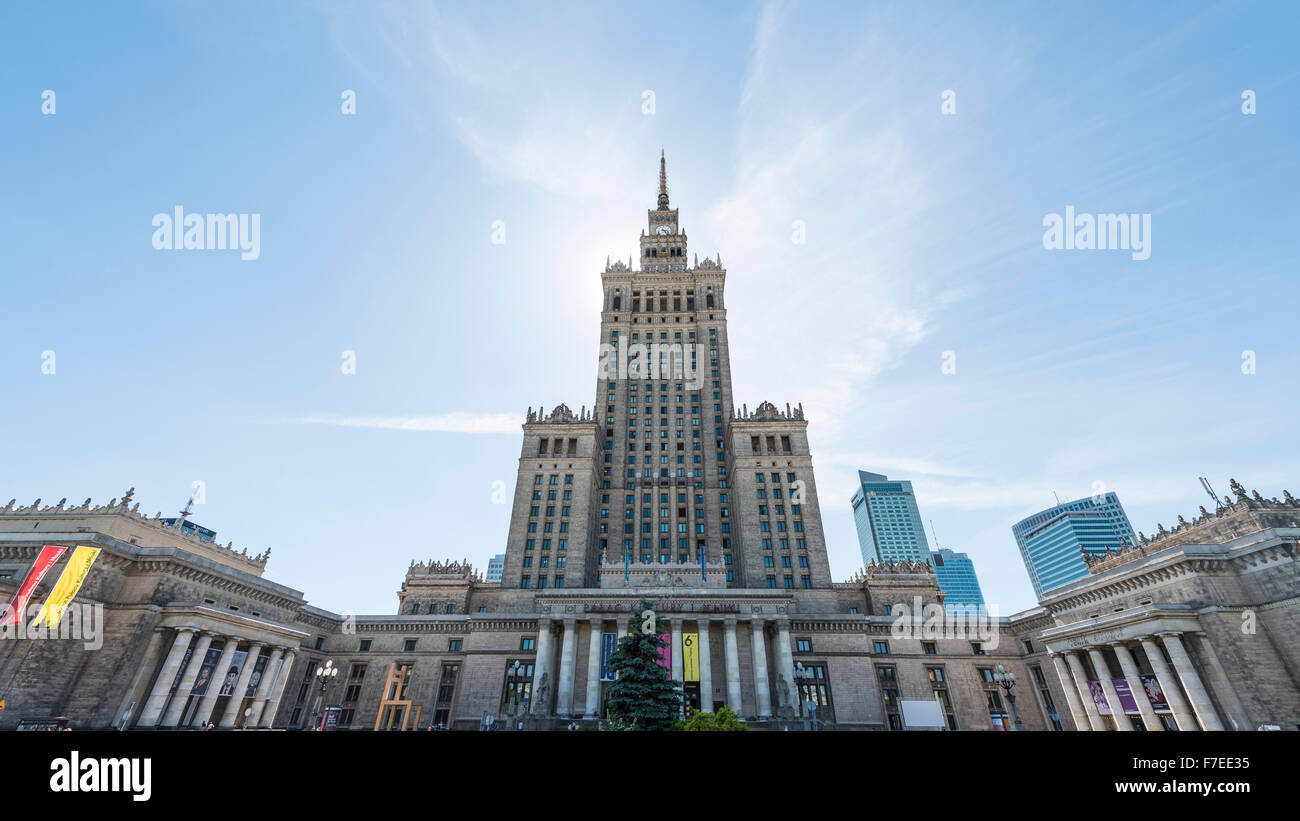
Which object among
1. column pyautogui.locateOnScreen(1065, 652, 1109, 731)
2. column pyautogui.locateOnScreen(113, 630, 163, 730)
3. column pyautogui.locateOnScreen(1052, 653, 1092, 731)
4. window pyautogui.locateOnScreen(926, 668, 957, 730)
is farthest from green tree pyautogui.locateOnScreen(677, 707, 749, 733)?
column pyautogui.locateOnScreen(113, 630, 163, 730)

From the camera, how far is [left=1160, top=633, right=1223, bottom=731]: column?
128ft

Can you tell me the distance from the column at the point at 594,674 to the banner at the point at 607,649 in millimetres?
414

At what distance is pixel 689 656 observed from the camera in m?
57.8

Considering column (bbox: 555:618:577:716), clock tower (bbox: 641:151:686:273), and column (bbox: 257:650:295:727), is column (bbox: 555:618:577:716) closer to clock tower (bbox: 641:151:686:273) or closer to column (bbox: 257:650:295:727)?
column (bbox: 257:650:295:727)

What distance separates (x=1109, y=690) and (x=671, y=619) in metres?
38.1

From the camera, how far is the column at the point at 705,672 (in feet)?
180

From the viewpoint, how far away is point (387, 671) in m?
62.6

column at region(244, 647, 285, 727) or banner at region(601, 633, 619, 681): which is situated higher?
banner at region(601, 633, 619, 681)

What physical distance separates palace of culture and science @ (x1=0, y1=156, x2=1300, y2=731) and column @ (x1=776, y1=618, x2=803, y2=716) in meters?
0.22

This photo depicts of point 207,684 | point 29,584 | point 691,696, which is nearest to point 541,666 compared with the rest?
point 691,696

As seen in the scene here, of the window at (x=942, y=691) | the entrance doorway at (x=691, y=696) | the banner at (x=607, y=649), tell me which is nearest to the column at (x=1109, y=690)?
the window at (x=942, y=691)

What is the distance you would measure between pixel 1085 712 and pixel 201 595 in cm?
7688
